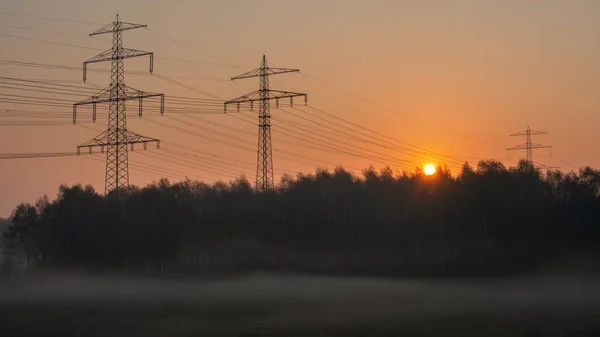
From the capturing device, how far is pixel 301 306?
7088 cm

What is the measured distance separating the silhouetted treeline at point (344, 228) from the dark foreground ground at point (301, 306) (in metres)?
5.00

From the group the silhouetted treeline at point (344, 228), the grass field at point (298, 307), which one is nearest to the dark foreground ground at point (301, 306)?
the grass field at point (298, 307)

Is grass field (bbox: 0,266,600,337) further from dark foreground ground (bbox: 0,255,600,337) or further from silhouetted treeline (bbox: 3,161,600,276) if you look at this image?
silhouetted treeline (bbox: 3,161,600,276)

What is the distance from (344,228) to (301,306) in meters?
43.5

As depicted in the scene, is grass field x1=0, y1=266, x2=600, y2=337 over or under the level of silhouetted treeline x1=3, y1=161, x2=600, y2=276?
under

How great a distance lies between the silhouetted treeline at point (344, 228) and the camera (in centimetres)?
10881

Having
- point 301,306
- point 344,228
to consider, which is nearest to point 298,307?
point 301,306

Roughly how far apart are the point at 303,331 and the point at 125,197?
66620 mm

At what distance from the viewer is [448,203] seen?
113 meters

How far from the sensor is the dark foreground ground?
5294cm

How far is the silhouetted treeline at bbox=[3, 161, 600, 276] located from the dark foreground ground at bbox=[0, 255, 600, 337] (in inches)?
197

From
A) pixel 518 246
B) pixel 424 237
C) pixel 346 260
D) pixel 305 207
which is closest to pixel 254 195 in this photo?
pixel 305 207

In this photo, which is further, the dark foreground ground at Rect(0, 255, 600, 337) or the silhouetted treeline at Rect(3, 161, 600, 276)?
the silhouetted treeline at Rect(3, 161, 600, 276)

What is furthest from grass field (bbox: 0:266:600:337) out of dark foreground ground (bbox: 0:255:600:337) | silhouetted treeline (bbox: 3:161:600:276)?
silhouetted treeline (bbox: 3:161:600:276)
